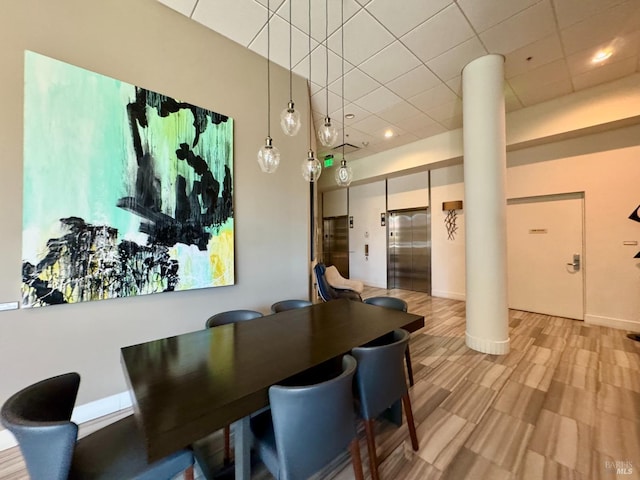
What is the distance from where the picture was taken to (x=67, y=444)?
0.94 m

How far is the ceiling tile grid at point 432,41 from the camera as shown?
8.32ft

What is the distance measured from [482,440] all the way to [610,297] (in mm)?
4142

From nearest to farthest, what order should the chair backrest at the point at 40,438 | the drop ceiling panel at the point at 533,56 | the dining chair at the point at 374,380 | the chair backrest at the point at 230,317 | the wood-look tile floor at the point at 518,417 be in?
1. the chair backrest at the point at 40,438
2. the dining chair at the point at 374,380
3. the wood-look tile floor at the point at 518,417
4. the chair backrest at the point at 230,317
5. the drop ceiling panel at the point at 533,56

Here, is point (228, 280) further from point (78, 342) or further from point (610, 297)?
point (610, 297)

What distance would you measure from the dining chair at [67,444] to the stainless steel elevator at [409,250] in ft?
20.5

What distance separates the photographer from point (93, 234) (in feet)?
6.96

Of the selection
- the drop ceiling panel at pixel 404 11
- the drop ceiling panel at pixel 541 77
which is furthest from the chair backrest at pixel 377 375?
the drop ceiling panel at pixel 541 77

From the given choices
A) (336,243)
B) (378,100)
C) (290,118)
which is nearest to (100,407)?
(290,118)

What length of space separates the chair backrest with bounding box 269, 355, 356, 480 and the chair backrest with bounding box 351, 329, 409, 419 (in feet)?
0.92

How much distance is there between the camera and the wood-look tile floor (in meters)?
1.67

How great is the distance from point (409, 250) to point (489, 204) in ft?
12.1

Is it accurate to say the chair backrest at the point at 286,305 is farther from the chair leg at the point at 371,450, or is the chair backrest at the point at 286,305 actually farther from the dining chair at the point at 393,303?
the chair leg at the point at 371,450

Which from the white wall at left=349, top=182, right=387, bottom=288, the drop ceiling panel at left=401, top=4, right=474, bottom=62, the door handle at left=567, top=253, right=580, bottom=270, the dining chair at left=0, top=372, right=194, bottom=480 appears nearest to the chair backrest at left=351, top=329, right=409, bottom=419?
the dining chair at left=0, top=372, right=194, bottom=480

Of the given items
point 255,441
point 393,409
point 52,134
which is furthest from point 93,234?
point 393,409
